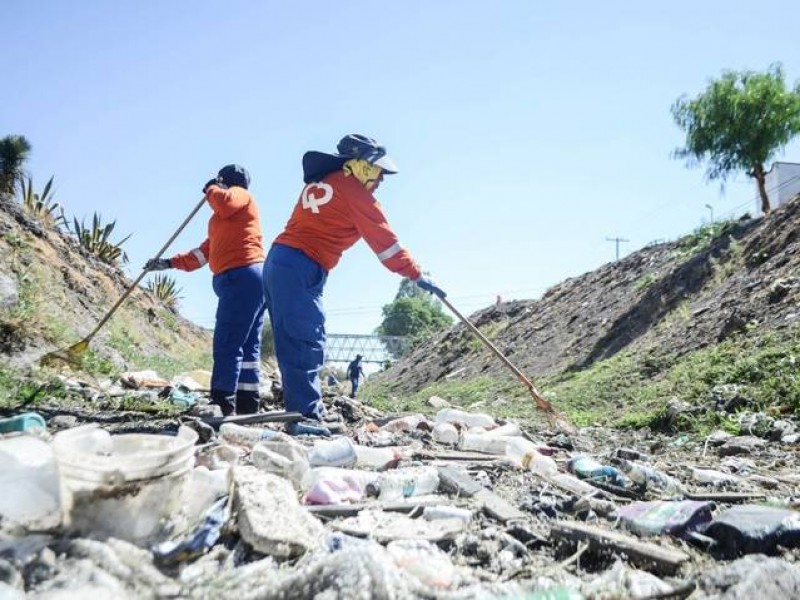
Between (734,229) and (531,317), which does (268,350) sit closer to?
(531,317)

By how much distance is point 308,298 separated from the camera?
4.16 metres

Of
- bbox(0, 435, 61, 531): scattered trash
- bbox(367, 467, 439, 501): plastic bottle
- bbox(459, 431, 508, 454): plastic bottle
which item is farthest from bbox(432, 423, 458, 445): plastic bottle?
bbox(0, 435, 61, 531): scattered trash

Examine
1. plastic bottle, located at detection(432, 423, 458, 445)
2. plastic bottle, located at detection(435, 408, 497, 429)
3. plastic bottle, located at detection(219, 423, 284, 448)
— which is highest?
plastic bottle, located at detection(435, 408, 497, 429)

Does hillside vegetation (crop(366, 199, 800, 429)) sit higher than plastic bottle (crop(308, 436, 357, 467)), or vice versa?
hillside vegetation (crop(366, 199, 800, 429))

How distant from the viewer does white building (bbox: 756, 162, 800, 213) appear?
28.3 metres

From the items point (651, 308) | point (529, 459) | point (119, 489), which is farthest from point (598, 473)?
point (651, 308)

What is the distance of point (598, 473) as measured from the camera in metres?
3.03

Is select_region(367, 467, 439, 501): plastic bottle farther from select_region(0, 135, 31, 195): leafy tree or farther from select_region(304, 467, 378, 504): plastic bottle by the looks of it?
select_region(0, 135, 31, 195): leafy tree

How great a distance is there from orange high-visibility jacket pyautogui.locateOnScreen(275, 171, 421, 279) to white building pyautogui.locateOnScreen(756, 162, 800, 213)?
1123 inches

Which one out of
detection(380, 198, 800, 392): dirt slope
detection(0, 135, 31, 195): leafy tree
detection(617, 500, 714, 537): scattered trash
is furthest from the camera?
detection(0, 135, 31, 195): leafy tree

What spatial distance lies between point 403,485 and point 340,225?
212 cm

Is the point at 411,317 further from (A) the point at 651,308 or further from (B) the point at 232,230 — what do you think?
(B) the point at 232,230

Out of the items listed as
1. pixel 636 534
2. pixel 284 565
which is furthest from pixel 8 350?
pixel 636 534

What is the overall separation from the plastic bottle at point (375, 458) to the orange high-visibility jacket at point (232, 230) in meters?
2.22
